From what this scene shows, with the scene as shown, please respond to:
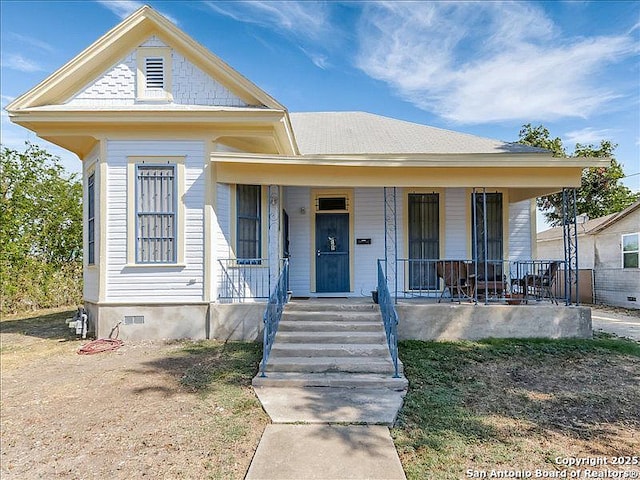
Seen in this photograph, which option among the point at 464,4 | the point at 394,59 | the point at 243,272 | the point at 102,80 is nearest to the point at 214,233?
the point at 243,272

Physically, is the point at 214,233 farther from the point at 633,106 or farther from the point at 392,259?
the point at 633,106

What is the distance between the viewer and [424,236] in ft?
31.1

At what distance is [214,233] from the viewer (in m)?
7.75

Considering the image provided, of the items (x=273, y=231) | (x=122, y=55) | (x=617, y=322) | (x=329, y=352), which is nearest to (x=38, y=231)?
(x=122, y=55)

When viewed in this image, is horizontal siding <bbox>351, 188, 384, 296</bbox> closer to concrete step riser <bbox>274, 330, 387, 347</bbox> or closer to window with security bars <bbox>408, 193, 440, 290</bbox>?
window with security bars <bbox>408, 193, 440, 290</bbox>

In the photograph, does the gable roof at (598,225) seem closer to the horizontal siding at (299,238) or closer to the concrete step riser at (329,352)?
the horizontal siding at (299,238)

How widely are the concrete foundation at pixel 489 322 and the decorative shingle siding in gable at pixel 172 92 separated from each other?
5.57m

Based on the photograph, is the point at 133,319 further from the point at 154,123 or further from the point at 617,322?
the point at 617,322

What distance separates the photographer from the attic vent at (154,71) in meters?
8.17

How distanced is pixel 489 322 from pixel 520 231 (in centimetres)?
324

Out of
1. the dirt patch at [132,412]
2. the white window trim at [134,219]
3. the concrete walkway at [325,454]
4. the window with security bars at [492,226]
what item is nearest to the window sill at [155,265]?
the white window trim at [134,219]

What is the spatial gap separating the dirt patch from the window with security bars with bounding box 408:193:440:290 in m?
4.41

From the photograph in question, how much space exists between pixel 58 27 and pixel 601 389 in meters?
15.9

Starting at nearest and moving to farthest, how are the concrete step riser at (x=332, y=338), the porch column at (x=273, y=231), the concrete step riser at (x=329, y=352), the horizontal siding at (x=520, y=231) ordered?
the concrete step riser at (x=329, y=352), the concrete step riser at (x=332, y=338), the porch column at (x=273, y=231), the horizontal siding at (x=520, y=231)
